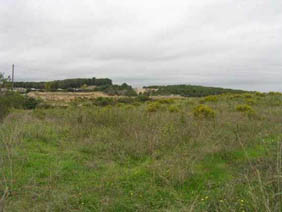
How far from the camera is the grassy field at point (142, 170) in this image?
257 centimetres

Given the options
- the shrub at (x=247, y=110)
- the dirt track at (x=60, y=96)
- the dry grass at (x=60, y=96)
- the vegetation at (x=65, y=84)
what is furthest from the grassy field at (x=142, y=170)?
the vegetation at (x=65, y=84)

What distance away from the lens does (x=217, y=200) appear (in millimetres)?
2586

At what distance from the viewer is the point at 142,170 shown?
364cm

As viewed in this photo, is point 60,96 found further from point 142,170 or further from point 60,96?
point 142,170

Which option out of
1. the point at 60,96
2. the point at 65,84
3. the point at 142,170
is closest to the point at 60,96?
the point at 60,96

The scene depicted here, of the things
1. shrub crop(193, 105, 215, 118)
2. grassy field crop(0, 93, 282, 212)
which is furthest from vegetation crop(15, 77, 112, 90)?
shrub crop(193, 105, 215, 118)

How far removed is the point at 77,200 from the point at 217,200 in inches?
74.8

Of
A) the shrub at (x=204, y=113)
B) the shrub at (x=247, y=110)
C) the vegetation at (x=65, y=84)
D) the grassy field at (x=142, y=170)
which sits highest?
the vegetation at (x=65, y=84)

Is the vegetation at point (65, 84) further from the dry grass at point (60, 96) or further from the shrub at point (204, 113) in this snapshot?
the shrub at point (204, 113)

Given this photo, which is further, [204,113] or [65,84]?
[65,84]

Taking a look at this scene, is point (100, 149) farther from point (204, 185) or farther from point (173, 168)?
point (204, 185)

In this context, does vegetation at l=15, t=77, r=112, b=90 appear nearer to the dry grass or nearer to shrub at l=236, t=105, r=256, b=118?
the dry grass

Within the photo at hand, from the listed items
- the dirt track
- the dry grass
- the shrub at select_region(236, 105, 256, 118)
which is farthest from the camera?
the dirt track

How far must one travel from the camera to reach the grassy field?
257cm
